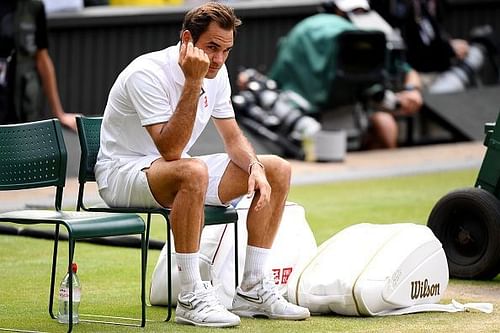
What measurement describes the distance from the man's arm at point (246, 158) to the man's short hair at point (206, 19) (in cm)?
55

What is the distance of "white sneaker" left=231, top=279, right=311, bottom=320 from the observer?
21.5 ft

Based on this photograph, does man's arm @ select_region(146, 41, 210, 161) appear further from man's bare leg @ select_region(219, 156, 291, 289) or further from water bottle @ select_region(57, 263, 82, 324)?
water bottle @ select_region(57, 263, 82, 324)

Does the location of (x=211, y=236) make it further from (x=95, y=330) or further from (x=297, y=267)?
(x=95, y=330)

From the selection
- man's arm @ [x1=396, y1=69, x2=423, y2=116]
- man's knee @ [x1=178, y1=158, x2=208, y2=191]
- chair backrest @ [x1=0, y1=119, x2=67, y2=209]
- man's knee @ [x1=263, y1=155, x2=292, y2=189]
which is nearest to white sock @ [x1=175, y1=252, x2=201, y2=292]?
man's knee @ [x1=178, y1=158, x2=208, y2=191]

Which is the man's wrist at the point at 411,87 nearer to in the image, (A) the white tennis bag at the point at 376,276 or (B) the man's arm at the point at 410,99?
(B) the man's arm at the point at 410,99

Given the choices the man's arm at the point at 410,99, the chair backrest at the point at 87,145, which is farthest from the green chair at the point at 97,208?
the man's arm at the point at 410,99

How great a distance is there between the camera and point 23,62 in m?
11.7

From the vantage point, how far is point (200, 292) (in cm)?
631

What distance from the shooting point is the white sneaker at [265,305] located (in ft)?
21.5

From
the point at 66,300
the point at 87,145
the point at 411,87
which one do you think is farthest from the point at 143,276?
the point at 411,87

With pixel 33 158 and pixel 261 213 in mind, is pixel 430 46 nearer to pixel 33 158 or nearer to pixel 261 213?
pixel 261 213

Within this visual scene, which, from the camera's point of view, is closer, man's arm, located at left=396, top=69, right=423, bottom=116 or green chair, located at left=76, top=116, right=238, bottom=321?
green chair, located at left=76, top=116, right=238, bottom=321

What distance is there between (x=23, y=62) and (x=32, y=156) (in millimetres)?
5287

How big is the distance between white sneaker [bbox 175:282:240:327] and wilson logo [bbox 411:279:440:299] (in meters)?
0.91
